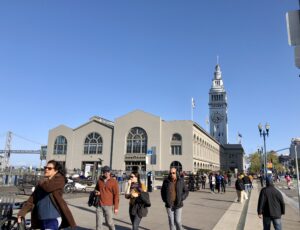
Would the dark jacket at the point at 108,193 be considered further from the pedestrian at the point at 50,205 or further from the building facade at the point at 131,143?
the building facade at the point at 131,143

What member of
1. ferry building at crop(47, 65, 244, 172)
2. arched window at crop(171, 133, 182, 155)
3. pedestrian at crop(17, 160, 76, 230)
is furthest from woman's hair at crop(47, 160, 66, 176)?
arched window at crop(171, 133, 182, 155)

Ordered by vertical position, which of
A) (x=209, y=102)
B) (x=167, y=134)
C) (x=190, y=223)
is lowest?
(x=190, y=223)

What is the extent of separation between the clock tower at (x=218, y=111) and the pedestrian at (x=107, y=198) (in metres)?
151

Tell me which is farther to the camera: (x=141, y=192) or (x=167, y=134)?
(x=167, y=134)

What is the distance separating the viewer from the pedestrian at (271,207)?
778 centimetres

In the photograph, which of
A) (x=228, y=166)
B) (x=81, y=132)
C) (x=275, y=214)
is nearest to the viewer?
(x=275, y=214)

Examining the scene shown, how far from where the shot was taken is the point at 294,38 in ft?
15.6

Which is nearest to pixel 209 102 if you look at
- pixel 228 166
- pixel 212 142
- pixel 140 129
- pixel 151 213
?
pixel 228 166

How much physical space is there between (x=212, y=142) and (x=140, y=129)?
35735 mm

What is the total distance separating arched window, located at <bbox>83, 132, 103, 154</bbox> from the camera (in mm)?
79062

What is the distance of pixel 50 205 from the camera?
4.99 metres

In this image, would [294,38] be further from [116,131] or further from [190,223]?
[116,131]

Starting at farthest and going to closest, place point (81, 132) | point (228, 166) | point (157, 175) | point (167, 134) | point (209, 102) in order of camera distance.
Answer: point (209, 102)
point (228, 166)
point (81, 132)
point (167, 134)
point (157, 175)

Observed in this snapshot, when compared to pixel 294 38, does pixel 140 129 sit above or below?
above
